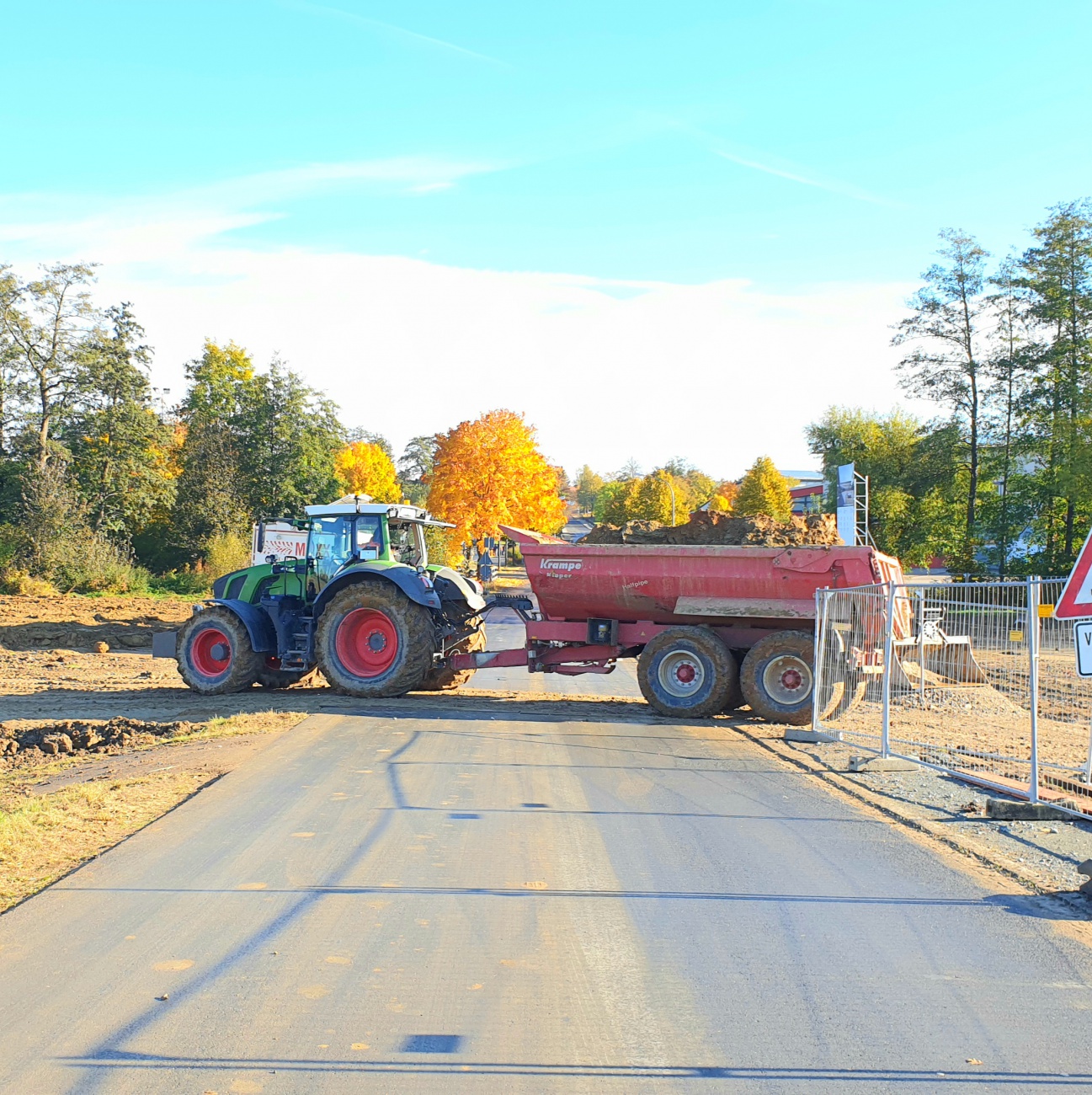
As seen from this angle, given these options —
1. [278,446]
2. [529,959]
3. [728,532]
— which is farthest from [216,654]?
[278,446]

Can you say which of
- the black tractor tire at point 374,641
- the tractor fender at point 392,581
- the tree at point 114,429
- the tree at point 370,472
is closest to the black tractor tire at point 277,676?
the black tractor tire at point 374,641

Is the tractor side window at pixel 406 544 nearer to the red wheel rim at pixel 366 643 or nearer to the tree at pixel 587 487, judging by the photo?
the red wheel rim at pixel 366 643

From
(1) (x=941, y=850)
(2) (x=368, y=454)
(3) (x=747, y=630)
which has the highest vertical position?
(2) (x=368, y=454)

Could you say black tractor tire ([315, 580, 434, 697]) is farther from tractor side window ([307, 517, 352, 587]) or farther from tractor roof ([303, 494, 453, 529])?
tractor roof ([303, 494, 453, 529])

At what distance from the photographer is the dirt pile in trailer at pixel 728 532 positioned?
575 inches

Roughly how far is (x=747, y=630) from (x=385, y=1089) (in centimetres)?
1116

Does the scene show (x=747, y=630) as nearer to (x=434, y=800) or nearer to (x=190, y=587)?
(x=434, y=800)

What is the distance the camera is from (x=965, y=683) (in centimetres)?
1084

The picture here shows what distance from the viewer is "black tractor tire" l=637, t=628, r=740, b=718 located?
548 inches

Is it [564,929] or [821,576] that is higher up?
[821,576]

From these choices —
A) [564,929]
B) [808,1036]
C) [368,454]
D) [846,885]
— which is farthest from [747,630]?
[368,454]

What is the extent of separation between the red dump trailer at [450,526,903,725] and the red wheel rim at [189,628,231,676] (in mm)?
3974

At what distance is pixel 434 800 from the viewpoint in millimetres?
8266

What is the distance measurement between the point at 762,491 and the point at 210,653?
44763mm
